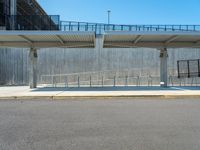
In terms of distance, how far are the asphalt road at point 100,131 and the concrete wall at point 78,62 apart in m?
18.2

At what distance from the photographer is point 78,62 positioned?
27016 millimetres

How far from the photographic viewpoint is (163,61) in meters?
20.5

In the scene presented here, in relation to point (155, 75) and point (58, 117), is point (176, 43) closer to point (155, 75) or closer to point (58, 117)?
point (155, 75)

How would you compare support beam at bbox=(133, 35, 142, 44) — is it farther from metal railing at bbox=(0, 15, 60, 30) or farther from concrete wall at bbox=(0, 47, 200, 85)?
concrete wall at bbox=(0, 47, 200, 85)

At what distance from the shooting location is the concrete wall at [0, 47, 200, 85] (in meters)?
26.6

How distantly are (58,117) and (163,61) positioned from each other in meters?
14.0

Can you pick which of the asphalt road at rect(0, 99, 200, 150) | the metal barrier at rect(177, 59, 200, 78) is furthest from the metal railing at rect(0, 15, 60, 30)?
the metal barrier at rect(177, 59, 200, 78)

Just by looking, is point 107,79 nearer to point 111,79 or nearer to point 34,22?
point 111,79

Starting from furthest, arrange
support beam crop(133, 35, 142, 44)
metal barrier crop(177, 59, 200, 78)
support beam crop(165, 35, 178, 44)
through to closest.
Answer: metal barrier crop(177, 59, 200, 78) → support beam crop(165, 35, 178, 44) → support beam crop(133, 35, 142, 44)

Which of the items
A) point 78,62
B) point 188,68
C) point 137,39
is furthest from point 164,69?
point 78,62

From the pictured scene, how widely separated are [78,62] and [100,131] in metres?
21.0

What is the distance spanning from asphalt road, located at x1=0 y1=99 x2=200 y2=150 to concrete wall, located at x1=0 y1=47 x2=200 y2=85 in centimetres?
1822

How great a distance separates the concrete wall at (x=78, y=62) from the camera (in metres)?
26.6

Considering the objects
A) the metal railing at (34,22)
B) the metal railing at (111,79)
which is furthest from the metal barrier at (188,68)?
the metal railing at (34,22)
